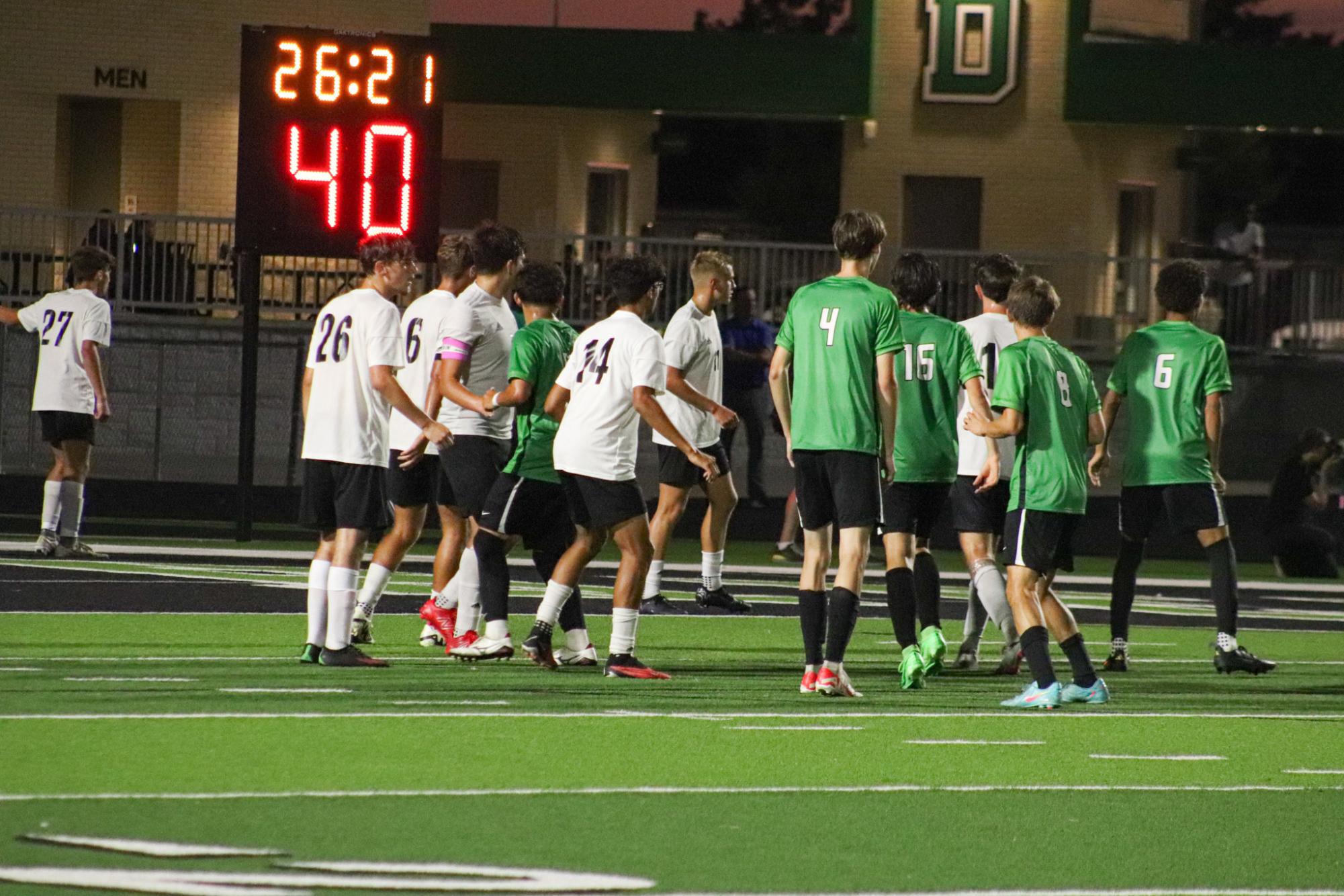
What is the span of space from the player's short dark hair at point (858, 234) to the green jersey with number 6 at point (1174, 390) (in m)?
2.07

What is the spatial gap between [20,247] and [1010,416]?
1732 cm

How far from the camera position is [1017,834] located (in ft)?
23.5

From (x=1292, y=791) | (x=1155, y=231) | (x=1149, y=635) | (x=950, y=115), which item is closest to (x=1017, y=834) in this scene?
(x=1292, y=791)

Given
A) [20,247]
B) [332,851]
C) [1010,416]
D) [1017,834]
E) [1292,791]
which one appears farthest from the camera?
[20,247]

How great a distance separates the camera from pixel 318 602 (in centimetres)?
1073

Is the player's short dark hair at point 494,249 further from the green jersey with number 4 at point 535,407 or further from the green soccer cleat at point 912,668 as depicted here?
the green soccer cleat at point 912,668

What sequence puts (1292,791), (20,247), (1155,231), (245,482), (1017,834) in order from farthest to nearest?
1. (1155,231)
2. (20,247)
3. (245,482)
4. (1292,791)
5. (1017,834)

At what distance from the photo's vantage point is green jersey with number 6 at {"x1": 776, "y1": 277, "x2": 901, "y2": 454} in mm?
10094

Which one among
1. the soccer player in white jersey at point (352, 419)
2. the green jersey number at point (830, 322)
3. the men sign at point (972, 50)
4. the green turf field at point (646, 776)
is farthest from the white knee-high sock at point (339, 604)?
the men sign at point (972, 50)

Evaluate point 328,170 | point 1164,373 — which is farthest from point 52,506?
point 1164,373

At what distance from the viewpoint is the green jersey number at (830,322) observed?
1014cm

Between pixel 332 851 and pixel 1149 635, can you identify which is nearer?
pixel 332 851

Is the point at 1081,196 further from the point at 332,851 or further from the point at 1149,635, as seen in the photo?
the point at 332,851

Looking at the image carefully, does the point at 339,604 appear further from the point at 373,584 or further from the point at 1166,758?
the point at 1166,758
